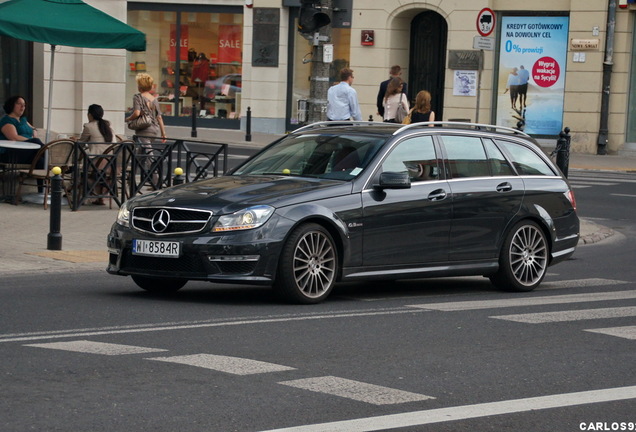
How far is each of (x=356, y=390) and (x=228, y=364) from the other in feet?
3.23

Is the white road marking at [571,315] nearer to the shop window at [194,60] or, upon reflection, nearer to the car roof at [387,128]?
the car roof at [387,128]

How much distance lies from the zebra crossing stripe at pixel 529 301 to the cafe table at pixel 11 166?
8.48m

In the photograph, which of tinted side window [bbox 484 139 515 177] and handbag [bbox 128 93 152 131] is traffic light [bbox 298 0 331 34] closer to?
handbag [bbox 128 93 152 131]

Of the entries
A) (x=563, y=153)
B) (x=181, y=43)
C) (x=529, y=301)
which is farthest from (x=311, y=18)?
(x=181, y=43)

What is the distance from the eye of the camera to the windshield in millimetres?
10953

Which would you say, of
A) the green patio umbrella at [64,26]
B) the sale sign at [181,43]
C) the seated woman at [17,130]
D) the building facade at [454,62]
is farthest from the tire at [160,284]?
the sale sign at [181,43]

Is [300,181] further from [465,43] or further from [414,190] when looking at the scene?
[465,43]

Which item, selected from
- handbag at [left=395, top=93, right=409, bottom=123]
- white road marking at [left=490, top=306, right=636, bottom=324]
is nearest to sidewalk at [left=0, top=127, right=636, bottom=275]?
handbag at [left=395, top=93, right=409, bottom=123]

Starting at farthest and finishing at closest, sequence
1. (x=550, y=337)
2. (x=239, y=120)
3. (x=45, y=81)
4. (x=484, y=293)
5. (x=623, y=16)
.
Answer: (x=239, y=120), (x=623, y=16), (x=45, y=81), (x=484, y=293), (x=550, y=337)

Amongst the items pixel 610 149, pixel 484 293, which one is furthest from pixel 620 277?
pixel 610 149

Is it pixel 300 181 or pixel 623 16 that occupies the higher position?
pixel 623 16

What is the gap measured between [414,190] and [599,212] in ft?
35.1

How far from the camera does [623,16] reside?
1334 inches

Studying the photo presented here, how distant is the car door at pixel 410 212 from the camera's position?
35.2ft
